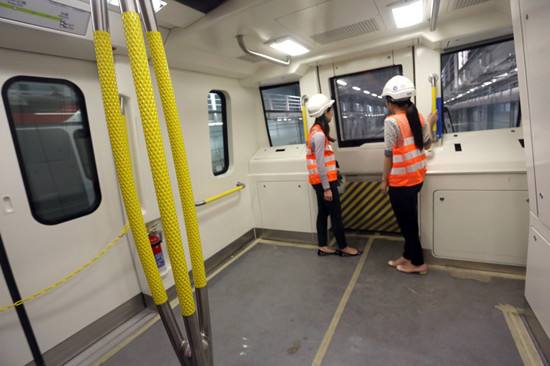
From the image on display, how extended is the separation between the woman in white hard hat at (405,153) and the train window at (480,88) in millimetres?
862

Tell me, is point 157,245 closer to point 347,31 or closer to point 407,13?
point 347,31

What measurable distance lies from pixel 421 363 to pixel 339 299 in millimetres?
940

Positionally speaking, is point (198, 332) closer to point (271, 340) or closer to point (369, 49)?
point (271, 340)

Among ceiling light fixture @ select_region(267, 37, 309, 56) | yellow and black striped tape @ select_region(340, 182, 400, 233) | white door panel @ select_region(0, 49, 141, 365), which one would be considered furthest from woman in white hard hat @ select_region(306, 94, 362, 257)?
Answer: white door panel @ select_region(0, 49, 141, 365)

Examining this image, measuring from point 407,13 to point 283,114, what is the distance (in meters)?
2.52

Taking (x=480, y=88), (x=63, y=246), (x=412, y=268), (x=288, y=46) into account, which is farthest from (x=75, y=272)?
(x=480, y=88)

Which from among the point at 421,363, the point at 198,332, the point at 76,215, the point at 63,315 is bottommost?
the point at 421,363

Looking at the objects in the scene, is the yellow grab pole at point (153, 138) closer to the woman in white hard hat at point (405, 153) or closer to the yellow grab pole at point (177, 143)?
the yellow grab pole at point (177, 143)

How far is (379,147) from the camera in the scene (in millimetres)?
3924

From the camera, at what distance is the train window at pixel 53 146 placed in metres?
2.24

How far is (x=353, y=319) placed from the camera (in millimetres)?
2564

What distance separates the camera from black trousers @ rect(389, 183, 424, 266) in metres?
2.97

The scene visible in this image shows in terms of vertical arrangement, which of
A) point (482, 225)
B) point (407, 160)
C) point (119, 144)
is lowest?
point (482, 225)

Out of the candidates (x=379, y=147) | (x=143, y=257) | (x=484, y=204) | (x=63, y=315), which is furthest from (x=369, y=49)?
(x=63, y=315)
